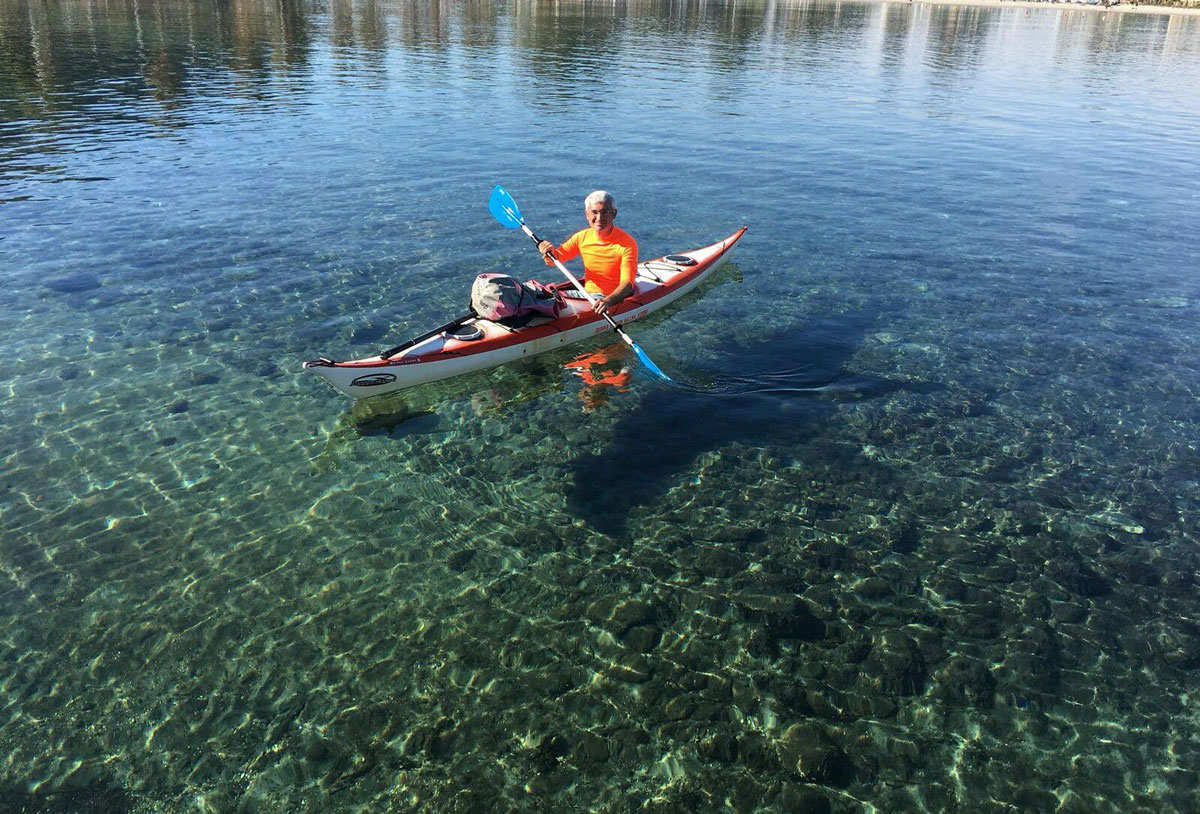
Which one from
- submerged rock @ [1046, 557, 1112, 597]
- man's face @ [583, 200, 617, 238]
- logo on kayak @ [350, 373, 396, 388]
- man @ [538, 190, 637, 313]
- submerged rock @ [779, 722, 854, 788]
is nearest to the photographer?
submerged rock @ [779, 722, 854, 788]

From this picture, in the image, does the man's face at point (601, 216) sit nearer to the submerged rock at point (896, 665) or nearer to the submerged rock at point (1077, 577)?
the submerged rock at point (896, 665)

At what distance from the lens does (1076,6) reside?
409 ft

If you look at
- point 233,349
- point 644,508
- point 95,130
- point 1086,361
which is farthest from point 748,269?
point 95,130

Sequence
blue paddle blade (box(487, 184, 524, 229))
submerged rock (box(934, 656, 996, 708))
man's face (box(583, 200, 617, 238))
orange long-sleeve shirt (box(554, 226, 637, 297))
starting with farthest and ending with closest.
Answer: blue paddle blade (box(487, 184, 524, 229))
orange long-sleeve shirt (box(554, 226, 637, 297))
man's face (box(583, 200, 617, 238))
submerged rock (box(934, 656, 996, 708))

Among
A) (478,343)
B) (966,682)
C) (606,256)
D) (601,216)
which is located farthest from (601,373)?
(966,682)

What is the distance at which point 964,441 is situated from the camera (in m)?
10.5

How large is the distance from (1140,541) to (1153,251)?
12406 millimetres

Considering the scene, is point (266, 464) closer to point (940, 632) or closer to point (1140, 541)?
point (940, 632)

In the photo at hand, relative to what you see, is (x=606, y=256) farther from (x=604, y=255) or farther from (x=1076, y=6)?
(x=1076, y=6)

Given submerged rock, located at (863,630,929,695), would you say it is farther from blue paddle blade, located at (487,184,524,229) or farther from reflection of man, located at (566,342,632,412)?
blue paddle blade, located at (487,184,524,229)

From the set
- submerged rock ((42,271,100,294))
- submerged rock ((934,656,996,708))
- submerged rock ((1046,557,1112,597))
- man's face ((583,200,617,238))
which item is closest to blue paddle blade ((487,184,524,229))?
man's face ((583,200,617,238))

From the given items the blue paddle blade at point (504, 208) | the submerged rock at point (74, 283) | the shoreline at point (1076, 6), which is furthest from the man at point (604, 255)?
the shoreline at point (1076, 6)

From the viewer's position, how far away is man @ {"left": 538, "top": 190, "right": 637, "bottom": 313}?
12.0m

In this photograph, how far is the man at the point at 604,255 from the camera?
471 inches
